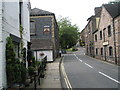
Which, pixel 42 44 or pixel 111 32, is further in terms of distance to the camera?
pixel 42 44

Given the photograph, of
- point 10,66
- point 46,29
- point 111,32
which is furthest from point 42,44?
point 10,66

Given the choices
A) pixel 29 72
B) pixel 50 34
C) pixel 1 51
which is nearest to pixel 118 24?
pixel 50 34

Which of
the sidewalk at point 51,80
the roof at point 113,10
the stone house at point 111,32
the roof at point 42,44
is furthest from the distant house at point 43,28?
the sidewalk at point 51,80

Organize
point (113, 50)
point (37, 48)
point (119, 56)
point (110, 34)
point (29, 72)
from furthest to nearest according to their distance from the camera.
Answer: point (37, 48) < point (110, 34) < point (113, 50) < point (119, 56) < point (29, 72)

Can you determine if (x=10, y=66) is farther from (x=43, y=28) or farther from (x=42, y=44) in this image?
(x=43, y=28)

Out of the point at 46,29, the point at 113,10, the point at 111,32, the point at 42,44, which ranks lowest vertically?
the point at 42,44

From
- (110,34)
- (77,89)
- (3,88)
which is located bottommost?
(77,89)

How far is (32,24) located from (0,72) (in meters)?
24.8

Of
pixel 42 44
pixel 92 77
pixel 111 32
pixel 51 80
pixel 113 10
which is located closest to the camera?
pixel 51 80

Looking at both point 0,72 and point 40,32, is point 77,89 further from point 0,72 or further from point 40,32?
point 40,32

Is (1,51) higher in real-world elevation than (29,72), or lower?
higher

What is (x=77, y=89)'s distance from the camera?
8.64 meters

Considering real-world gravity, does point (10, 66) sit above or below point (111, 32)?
below

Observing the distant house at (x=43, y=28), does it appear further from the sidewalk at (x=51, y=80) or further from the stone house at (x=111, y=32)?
the sidewalk at (x=51, y=80)
